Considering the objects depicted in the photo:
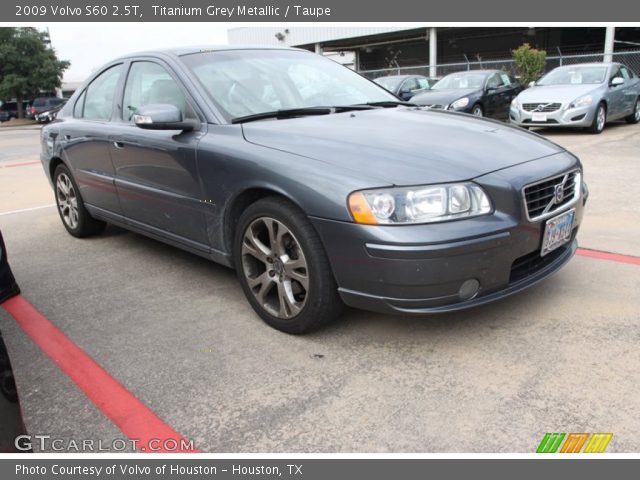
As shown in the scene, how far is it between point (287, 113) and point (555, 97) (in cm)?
920

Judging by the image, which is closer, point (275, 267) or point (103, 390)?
point (103, 390)

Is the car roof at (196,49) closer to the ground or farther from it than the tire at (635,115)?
farther from it

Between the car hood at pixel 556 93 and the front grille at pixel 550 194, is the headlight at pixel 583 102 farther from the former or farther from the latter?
the front grille at pixel 550 194

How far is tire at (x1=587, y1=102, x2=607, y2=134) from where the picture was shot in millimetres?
10977

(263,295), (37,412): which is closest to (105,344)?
(37,412)

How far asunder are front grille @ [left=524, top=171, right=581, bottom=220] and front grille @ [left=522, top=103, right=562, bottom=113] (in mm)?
8497

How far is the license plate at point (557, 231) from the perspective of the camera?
289cm

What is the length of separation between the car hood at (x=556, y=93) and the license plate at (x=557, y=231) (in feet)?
28.7

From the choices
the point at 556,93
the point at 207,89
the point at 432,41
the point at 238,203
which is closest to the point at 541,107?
the point at 556,93

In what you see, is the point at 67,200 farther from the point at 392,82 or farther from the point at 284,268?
the point at 392,82

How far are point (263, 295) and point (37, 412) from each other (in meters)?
1.25

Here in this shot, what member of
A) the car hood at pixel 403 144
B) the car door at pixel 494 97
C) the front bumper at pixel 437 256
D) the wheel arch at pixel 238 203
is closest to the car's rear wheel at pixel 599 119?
the car door at pixel 494 97

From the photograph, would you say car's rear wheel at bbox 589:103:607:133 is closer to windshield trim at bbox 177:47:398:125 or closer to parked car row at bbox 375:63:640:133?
parked car row at bbox 375:63:640:133

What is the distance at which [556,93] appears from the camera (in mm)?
11156
